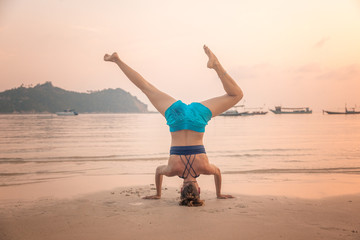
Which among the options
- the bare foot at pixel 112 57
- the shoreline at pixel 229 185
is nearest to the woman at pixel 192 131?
the bare foot at pixel 112 57

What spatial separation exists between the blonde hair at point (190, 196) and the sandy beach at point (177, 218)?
0.14 meters

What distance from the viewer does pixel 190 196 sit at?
498 centimetres

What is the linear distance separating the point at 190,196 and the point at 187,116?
4.12 feet

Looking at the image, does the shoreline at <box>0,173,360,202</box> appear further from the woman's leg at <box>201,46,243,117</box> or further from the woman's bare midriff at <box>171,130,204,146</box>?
the woman's leg at <box>201,46,243,117</box>

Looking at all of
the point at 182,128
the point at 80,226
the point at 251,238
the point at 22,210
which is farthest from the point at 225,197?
the point at 22,210

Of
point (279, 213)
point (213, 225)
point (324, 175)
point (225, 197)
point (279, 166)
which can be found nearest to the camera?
point (213, 225)

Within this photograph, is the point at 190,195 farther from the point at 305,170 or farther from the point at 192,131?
the point at 305,170

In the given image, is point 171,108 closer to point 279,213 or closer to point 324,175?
point 279,213

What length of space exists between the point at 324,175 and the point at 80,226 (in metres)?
6.43

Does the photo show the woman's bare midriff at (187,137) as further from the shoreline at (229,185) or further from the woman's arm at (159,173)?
the shoreline at (229,185)

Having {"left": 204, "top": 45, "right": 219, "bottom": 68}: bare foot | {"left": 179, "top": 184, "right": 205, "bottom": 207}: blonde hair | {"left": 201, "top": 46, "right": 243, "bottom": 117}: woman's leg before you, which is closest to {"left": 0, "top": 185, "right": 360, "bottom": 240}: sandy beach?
{"left": 179, "top": 184, "right": 205, "bottom": 207}: blonde hair

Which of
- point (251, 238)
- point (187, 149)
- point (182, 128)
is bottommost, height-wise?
point (251, 238)

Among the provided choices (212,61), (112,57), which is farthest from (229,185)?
(112,57)

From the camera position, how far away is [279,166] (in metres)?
9.92
